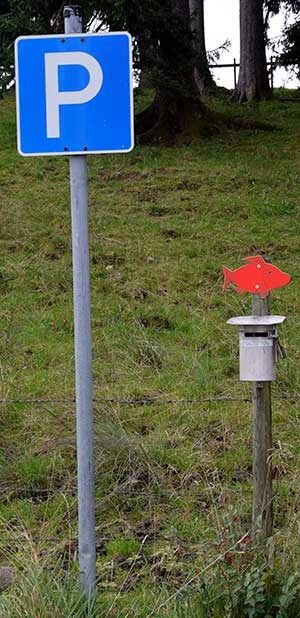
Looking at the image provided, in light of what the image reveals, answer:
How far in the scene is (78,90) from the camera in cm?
348

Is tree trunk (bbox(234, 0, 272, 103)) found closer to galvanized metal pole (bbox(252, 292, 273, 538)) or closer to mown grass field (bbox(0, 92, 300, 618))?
mown grass field (bbox(0, 92, 300, 618))

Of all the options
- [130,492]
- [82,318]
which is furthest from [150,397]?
[82,318]

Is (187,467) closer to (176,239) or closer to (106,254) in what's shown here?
(106,254)

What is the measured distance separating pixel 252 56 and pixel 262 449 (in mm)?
21136

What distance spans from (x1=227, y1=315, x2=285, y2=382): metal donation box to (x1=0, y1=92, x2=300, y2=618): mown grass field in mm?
625

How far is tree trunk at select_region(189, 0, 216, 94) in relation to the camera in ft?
56.0

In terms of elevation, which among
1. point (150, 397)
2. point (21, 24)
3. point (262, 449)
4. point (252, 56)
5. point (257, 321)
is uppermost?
point (252, 56)

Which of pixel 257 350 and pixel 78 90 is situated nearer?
pixel 78 90

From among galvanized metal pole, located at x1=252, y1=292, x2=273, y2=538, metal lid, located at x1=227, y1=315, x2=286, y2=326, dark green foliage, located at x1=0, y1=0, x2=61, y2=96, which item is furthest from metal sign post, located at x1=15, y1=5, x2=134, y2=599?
dark green foliage, located at x1=0, y1=0, x2=61, y2=96

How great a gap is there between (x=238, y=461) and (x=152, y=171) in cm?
1006

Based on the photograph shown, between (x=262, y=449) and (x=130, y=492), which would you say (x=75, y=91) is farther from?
(x=130, y=492)

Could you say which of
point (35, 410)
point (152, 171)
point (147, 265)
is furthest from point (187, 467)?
point (152, 171)

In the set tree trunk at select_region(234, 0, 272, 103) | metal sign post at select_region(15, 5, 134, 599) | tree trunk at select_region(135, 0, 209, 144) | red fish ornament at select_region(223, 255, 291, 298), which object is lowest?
red fish ornament at select_region(223, 255, 291, 298)

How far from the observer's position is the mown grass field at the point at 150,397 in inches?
147
